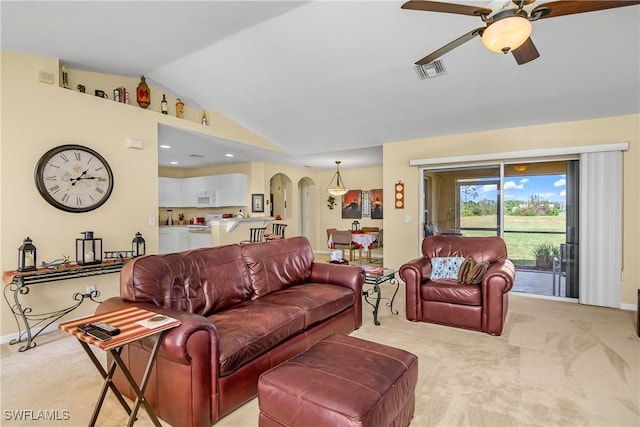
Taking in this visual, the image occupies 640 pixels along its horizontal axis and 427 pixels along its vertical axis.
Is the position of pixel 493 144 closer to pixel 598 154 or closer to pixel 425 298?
pixel 598 154

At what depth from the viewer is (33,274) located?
3.01 m

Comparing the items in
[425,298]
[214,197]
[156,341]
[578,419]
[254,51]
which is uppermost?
[254,51]

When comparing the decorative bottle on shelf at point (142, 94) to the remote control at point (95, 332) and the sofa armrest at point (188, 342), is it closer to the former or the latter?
the sofa armrest at point (188, 342)

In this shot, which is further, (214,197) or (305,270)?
(214,197)

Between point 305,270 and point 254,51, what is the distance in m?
2.50

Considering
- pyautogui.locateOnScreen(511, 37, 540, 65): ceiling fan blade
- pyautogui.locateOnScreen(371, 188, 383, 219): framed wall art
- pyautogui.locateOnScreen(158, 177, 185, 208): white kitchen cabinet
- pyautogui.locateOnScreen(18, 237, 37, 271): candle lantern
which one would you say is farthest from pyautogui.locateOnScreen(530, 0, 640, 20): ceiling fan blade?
pyautogui.locateOnScreen(158, 177, 185, 208): white kitchen cabinet

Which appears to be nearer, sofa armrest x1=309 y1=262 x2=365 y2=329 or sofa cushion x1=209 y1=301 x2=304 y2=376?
sofa cushion x1=209 y1=301 x2=304 y2=376

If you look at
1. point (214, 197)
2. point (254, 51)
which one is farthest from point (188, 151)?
point (254, 51)

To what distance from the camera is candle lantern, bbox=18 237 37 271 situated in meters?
3.10

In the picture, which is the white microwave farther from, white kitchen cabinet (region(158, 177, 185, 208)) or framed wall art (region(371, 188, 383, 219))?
framed wall art (region(371, 188, 383, 219))

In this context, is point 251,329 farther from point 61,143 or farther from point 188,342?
point 61,143

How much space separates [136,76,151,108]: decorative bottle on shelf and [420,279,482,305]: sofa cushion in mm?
4163

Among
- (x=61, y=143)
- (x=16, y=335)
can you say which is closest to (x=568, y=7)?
(x=61, y=143)

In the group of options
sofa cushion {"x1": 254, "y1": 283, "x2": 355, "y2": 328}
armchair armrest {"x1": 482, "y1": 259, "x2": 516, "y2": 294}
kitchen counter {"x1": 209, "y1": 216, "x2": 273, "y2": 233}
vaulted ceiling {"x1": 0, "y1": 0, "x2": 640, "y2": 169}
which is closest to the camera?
sofa cushion {"x1": 254, "y1": 283, "x2": 355, "y2": 328}
